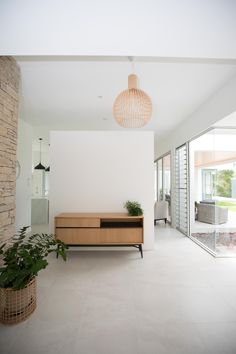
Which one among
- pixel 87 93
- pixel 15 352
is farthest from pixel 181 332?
pixel 87 93

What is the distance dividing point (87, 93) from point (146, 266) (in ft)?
11.4

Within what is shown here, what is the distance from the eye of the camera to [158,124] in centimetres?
577

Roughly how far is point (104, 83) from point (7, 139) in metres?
1.94

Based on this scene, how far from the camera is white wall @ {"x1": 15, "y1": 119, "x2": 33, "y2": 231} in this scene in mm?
5204

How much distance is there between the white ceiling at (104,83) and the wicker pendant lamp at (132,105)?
94cm

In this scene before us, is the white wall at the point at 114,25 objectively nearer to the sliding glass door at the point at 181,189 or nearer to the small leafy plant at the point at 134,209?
the small leafy plant at the point at 134,209

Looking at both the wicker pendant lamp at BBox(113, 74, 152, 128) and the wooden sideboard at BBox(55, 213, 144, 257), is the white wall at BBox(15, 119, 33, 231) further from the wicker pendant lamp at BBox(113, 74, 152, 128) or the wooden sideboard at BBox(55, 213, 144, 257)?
the wicker pendant lamp at BBox(113, 74, 152, 128)

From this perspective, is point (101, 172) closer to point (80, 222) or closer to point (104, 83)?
point (80, 222)

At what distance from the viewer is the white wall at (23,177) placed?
520 cm

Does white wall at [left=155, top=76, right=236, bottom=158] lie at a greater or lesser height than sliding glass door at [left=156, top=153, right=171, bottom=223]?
greater

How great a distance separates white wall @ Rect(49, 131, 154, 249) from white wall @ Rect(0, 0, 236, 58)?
311 cm

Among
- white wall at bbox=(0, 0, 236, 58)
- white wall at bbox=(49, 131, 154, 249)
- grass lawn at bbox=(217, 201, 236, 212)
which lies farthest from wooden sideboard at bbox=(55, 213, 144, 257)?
grass lawn at bbox=(217, 201, 236, 212)

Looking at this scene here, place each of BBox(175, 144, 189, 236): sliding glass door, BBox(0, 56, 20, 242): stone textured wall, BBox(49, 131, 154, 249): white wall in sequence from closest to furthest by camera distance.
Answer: BBox(0, 56, 20, 242): stone textured wall < BBox(49, 131, 154, 249): white wall < BBox(175, 144, 189, 236): sliding glass door

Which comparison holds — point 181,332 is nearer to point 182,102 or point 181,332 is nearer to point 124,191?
point 124,191
